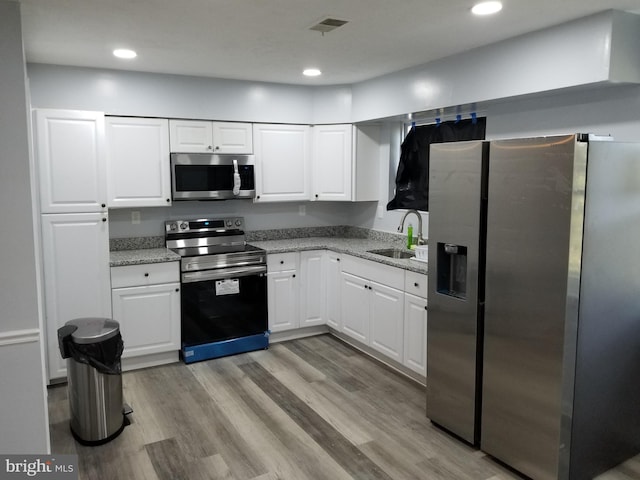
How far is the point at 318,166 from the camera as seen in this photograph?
16.4ft

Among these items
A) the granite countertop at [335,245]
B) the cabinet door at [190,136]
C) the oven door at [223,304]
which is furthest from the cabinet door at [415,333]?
the cabinet door at [190,136]

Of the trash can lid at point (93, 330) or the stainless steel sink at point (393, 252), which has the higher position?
the stainless steel sink at point (393, 252)

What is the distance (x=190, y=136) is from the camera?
14.4ft

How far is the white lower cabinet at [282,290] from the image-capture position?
15.1 ft

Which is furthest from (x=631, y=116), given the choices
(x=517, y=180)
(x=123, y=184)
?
(x=123, y=184)

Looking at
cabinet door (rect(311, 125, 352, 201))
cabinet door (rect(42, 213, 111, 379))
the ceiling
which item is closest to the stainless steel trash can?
cabinet door (rect(42, 213, 111, 379))

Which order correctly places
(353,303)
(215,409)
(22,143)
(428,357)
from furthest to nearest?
(353,303), (215,409), (428,357), (22,143)

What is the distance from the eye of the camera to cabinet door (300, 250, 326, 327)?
15.6 feet

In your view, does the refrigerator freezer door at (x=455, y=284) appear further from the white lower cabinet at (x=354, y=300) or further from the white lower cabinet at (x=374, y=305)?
the white lower cabinet at (x=374, y=305)

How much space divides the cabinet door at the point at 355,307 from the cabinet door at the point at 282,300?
1.54 feet

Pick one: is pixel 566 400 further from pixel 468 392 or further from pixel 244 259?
pixel 244 259

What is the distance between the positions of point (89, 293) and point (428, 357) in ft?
8.17

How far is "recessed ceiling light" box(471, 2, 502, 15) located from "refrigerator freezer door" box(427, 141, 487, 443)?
67cm

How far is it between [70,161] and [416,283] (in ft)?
8.65
